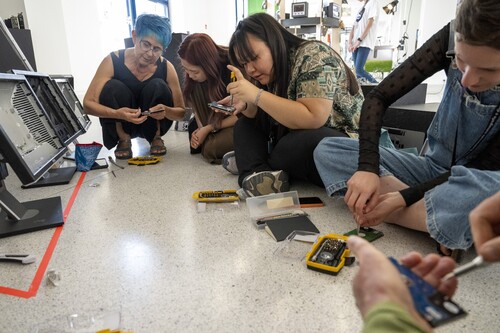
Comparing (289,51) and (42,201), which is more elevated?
(289,51)

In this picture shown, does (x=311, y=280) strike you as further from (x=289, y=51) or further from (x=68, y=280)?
(x=289, y=51)

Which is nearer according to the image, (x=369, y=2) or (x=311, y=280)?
(x=311, y=280)

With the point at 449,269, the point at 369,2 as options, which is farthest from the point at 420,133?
the point at 369,2

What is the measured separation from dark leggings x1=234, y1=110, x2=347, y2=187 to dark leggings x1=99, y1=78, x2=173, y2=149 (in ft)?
2.40

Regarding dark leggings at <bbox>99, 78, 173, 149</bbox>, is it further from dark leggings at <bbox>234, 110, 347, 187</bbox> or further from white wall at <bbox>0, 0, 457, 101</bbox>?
white wall at <bbox>0, 0, 457, 101</bbox>

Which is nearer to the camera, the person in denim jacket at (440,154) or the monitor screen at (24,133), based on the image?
the person in denim jacket at (440,154)

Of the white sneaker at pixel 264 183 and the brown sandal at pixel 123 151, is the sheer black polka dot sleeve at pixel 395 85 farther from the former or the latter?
the brown sandal at pixel 123 151

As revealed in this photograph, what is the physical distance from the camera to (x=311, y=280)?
78 centimetres

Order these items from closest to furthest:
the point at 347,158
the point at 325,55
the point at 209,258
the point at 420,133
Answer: the point at 209,258 → the point at 347,158 → the point at 325,55 → the point at 420,133

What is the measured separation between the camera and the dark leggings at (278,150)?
122 centimetres

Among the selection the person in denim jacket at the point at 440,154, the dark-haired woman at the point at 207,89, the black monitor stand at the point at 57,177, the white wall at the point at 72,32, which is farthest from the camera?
the white wall at the point at 72,32

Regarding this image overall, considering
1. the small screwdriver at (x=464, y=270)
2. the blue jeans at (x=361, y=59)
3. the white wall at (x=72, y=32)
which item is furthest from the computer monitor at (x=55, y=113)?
the blue jeans at (x=361, y=59)

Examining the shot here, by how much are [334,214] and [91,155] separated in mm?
1191

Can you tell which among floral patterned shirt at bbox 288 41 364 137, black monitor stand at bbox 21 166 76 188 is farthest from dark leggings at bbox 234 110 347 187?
black monitor stand at bbox 21 166 76 188
